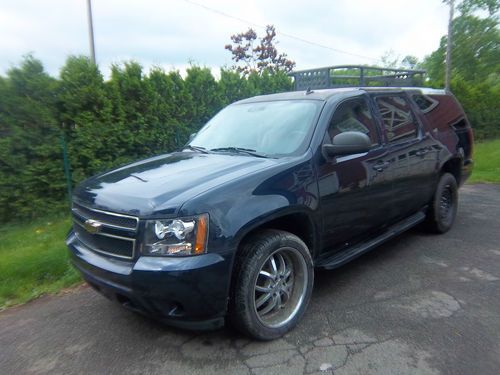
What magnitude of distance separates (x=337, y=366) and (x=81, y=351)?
183cm

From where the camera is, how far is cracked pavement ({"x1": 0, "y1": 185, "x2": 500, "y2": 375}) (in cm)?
258

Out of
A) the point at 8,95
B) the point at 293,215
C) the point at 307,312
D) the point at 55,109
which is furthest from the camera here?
the point at 55,109

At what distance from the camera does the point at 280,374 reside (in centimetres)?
248

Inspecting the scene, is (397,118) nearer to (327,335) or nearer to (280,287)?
(280,287)

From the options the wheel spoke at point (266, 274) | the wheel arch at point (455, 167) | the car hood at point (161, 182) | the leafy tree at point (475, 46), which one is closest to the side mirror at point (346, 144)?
the car hood at point (161, 182)

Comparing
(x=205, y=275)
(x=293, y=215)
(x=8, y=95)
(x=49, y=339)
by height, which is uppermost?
(x=8, y=95)

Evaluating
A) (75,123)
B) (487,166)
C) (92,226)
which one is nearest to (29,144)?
(75,123)

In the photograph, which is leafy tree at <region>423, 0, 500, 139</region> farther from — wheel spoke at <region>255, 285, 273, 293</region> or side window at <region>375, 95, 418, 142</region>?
wheel spoke at <region>255, 285, 273, 293</region>

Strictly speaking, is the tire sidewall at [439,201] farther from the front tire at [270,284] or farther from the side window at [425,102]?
the front tire at [270,284]

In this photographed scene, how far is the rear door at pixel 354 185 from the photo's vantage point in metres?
3.26

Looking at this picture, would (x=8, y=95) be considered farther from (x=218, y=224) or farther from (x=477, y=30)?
(x=477, y=30)

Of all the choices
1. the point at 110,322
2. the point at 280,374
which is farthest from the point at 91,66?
the point at 280,374

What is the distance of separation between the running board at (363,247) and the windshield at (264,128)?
1.02 meters

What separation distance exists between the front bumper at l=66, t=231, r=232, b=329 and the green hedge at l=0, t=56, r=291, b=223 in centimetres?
414
